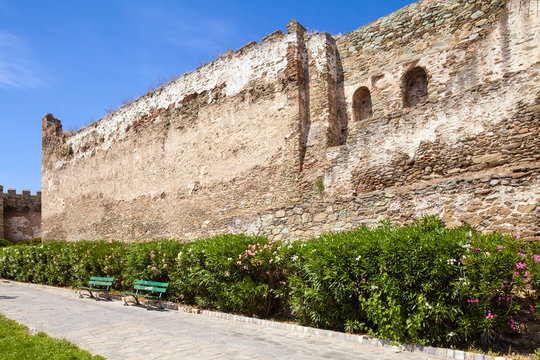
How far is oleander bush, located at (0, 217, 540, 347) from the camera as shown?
Result: 479 centimetres

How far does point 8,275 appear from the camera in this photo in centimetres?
1616

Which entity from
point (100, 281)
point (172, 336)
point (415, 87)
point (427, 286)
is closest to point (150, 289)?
point (100, 281)

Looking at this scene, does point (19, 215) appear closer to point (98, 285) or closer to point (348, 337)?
point (98, 285)

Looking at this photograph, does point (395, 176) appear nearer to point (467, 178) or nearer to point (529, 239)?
point (467, 178)

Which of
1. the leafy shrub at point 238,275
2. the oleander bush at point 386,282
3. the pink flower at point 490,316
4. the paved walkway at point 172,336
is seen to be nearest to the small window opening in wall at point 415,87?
the oleander bush at point 386,282

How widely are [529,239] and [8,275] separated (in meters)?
17.4

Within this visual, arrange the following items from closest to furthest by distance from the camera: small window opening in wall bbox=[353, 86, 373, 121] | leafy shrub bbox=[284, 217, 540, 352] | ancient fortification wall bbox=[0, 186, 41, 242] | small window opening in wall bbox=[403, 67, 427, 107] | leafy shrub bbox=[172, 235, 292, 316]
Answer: leafy shrub bbox=[284, 217, 540, 352] → leafy shrub bbox=[172, 235, 292, 316] → small window opening in wall bbox=[403, 67, 427, 107] → small window opening in wall bbox=[353, 86, 373, 121] → ancient fortification wall bbox=[0, 186, 41, 242]

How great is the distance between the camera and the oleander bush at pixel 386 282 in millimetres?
4785

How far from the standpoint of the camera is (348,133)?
11.4m

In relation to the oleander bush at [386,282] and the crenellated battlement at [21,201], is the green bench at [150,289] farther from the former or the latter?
the crenellated battlement at [21,201]

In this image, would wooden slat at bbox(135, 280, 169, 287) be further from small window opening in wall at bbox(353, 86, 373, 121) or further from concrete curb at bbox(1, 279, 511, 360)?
small window opening in wall at bbox(353, 86, 373, 121)

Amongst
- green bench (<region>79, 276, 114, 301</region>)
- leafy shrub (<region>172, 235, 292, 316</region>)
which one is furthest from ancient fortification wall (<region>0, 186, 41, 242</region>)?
leafy shrub (<region>172, 235, 292, 316</region>)

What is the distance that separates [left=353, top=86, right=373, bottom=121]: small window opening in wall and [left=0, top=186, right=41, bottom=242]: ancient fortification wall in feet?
94.6

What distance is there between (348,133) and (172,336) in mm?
7384
